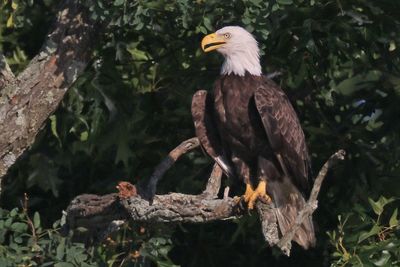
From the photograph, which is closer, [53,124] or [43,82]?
[43,82]

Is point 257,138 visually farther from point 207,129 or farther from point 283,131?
point 207,129

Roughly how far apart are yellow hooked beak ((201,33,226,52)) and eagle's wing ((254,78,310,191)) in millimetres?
490

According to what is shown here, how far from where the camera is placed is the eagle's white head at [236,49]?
1023 centimetres

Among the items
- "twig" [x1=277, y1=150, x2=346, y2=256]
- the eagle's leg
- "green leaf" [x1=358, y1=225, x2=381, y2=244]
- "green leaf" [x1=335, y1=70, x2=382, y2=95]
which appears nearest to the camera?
"twig" [x1=277, y1=150, x2=346, y2=256]

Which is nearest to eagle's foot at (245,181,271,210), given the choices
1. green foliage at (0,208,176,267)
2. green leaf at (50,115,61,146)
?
green foliage at (0,208,176,267)

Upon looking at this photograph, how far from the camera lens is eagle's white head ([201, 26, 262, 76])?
1023 centimetres

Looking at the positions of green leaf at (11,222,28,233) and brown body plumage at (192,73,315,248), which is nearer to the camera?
green leaf at (11,222,28,233)

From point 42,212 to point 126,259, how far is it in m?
3.34

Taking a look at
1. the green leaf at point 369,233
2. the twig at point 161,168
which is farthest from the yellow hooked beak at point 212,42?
the green leaf at point 369,233

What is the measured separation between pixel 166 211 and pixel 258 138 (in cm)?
136

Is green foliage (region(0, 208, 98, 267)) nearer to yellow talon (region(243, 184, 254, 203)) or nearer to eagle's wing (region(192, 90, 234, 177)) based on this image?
yellow talon (region(243, 184, 254, 203))

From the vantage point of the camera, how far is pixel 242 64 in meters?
10.3

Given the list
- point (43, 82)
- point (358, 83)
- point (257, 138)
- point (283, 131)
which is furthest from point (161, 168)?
point (358, 83)

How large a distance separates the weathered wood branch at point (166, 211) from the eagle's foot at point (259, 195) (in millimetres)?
79
